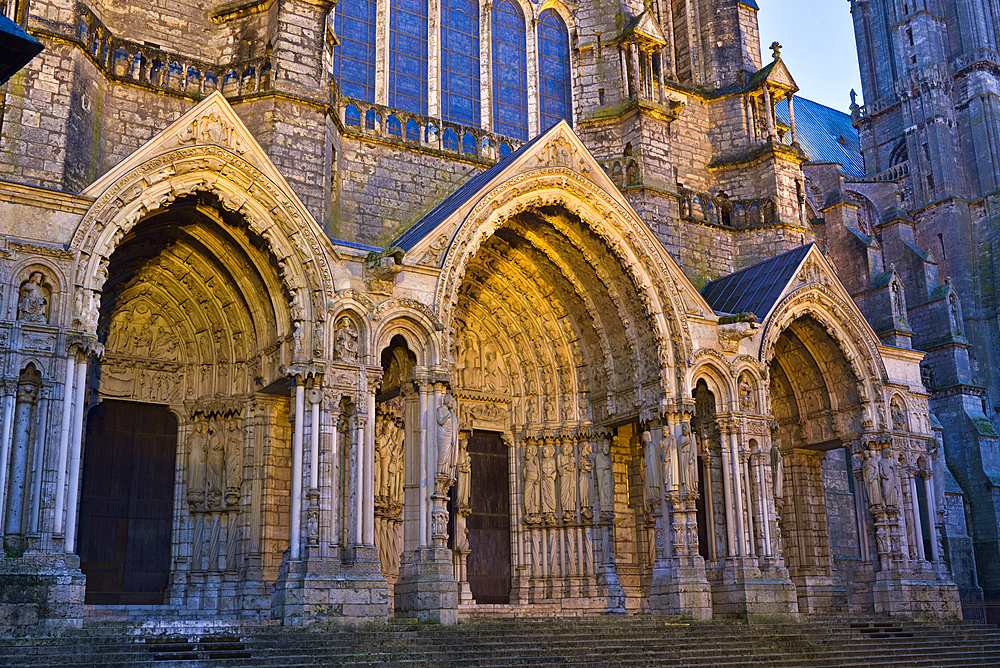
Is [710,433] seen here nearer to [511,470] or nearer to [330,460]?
[511,470]

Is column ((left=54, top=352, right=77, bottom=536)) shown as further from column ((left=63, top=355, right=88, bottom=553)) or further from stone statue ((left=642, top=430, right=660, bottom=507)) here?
stone statue ((left=642, top=430, right=660, bottom=507))

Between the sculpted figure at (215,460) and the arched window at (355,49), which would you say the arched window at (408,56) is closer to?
the arched window at (355,49)

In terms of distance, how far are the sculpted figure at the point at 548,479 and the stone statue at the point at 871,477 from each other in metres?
5.97

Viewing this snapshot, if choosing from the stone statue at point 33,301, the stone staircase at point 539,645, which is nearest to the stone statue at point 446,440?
the stone staircase at point 539,645

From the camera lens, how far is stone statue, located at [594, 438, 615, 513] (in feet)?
54.1

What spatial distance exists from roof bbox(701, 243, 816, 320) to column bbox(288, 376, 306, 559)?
8.29 m

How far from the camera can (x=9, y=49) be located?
4.98 meters

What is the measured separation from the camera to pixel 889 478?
17594mm

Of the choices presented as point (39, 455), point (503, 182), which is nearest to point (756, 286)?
point (503, 182)

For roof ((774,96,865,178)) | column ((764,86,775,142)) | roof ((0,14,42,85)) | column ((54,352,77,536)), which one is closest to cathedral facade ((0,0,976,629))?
column ((54,352,77,536))

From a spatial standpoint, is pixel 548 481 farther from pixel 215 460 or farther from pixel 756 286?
pixel 215 460

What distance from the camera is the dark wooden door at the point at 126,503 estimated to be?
13453 mm

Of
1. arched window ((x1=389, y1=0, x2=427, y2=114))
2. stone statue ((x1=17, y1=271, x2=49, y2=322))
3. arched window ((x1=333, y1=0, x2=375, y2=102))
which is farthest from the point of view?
arched window ((x1=389, y1=0, x2=427, y2=114))

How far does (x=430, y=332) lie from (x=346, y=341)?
4.19 ft
